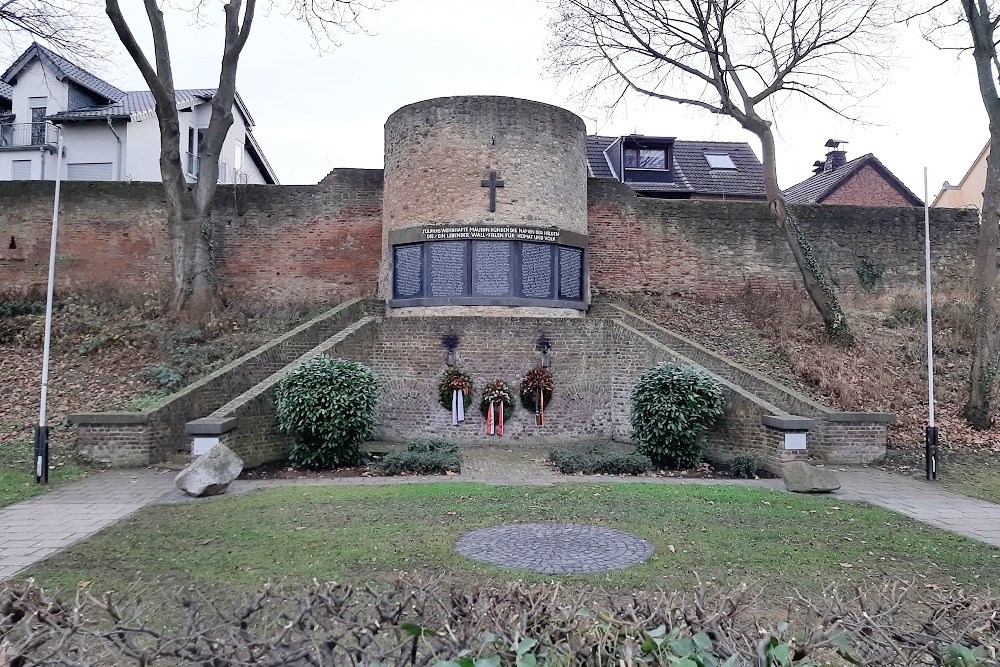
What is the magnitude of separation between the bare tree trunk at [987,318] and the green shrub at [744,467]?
568cm

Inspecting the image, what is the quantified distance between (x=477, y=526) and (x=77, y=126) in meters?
29.4

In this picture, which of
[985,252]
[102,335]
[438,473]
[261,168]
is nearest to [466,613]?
[438,473]

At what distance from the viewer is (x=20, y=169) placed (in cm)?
2827

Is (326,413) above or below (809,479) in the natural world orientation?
above

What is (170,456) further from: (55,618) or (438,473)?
(55,618)

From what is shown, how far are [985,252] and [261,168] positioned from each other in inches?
1258

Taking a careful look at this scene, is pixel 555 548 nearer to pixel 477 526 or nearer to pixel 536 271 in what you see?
pixel 477 526

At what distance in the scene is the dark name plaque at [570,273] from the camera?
1586cm

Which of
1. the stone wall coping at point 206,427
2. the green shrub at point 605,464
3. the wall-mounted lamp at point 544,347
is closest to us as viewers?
the stone wall coping at point 206,427

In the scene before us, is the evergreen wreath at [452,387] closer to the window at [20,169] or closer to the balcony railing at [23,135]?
the balcony railing at [23,135]

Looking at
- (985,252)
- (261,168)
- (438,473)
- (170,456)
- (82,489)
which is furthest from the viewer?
(261,168)

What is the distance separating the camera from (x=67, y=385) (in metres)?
13.3

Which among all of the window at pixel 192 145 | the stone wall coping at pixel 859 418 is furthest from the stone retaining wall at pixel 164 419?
the window at pixel 192 145

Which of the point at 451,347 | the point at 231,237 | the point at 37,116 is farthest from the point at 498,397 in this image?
the point at 37,116
